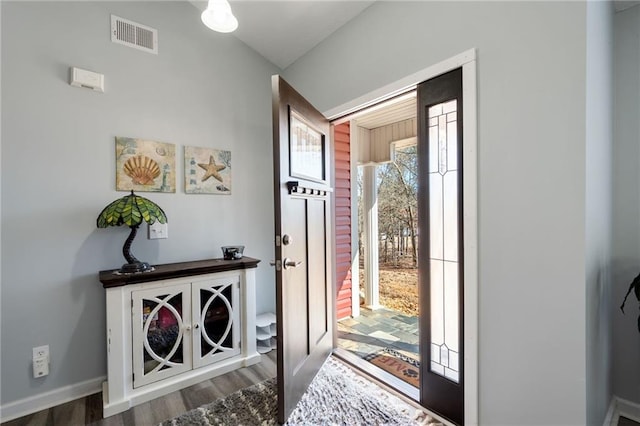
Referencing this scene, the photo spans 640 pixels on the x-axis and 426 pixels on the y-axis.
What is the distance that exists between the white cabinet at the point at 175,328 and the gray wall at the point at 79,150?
0.27m

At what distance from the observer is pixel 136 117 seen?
Answer: 222cm

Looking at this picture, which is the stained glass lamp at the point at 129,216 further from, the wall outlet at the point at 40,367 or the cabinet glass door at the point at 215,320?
the wall outlet at the point at 40,367

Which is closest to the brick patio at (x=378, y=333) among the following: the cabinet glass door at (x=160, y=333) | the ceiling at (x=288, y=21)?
the cabinet glass door at (x=160, y=333)

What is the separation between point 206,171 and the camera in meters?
2.54

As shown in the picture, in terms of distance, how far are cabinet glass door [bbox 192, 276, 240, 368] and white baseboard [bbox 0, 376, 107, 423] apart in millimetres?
707

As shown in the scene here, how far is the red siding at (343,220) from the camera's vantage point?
3.37 m

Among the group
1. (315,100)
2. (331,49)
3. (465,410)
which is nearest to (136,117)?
(315,100)

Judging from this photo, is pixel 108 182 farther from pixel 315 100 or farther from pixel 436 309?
pixel 436 309

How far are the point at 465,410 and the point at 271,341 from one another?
174 centimetres

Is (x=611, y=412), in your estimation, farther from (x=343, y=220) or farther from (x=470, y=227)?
(x=343, y=220)

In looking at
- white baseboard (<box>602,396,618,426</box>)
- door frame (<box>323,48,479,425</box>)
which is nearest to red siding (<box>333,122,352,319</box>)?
door frame (<box>323,48,479,425</box>)

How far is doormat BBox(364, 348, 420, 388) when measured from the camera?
2.14m

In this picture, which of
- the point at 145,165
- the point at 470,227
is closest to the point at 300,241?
the point at 470,227

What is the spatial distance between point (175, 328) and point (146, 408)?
49 cm
